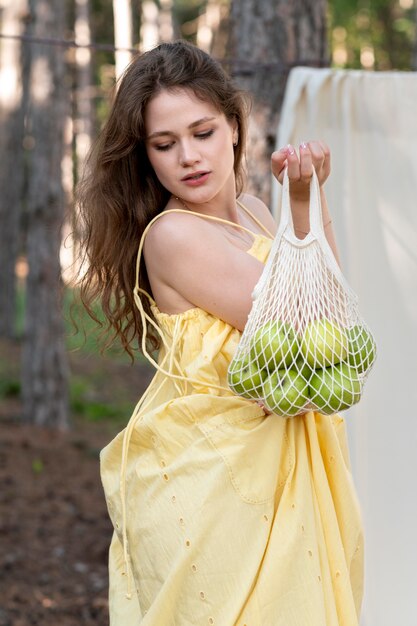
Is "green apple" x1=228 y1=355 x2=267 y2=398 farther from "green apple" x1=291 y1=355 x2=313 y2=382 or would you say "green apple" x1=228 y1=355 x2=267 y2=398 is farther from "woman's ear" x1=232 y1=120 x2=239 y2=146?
"woman's ear" x1=232 y1=120 x2=239 y2=146

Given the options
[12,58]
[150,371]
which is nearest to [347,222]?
[12,58]

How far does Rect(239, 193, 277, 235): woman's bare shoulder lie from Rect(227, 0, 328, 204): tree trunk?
120 cm

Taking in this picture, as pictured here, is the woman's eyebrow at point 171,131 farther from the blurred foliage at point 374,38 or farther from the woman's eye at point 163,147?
the blurred foliage at point 374,38

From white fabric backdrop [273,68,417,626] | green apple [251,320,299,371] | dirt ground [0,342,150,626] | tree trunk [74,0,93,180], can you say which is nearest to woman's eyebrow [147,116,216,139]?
green apple [251,320,299,371]

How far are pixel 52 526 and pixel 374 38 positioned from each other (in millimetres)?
19728

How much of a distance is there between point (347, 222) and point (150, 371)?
822 cm

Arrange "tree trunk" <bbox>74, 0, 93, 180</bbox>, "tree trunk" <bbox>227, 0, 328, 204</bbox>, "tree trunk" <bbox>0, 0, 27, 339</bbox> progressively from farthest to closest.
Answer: "tree trunk" <bbox>74, 0, 93, 180</bbox>, "tree trunk" <bbox>0, 0, 27, 339</bbox>, "tree trunk" <bbox>227, 0, 328, 204</bbox>

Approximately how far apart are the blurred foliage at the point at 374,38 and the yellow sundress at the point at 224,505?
20.0 metres

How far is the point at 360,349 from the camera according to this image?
2.05 meters

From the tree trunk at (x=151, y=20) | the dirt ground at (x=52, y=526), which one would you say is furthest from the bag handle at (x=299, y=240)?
the tree trunk at (x=151, y=20)

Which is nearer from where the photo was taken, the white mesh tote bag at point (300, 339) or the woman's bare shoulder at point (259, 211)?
the white mesh tote bag at point (300, 339)

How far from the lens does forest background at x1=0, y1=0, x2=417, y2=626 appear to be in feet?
12.7

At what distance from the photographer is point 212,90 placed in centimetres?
229

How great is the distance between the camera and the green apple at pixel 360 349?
205cm
